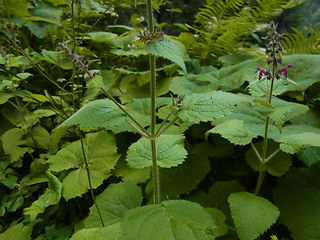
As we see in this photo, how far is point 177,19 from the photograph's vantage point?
6699mm

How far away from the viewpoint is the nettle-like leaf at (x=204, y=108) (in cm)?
73

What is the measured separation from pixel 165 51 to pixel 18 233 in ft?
3.09

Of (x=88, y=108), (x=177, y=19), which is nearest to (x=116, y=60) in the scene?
(x=88, y=108)

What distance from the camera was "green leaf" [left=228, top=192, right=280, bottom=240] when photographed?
0.84m

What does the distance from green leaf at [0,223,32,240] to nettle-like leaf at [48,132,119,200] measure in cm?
20

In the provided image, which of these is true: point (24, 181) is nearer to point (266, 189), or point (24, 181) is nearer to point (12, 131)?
point (12, 131)

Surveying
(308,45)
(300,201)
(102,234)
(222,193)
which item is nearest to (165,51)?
(102,234)

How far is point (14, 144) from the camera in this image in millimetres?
1273

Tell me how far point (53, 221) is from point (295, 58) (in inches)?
73.2

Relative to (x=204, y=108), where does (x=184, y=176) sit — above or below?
below

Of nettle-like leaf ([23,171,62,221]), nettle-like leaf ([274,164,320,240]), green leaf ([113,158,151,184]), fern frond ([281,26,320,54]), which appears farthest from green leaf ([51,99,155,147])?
A: fern frond ([281,26,320,54])

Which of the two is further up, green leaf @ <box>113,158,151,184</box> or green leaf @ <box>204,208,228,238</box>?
green leaf @ <box>113,158,151,184</box>

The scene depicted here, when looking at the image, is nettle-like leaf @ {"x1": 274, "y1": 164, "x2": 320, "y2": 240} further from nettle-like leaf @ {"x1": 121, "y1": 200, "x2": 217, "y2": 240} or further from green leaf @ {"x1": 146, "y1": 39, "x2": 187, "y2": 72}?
green leaf @ {"x1": 146, "y1": 39, "x2": 187, "y2": 72}

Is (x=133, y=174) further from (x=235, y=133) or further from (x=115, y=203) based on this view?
(x=235, y=133)
